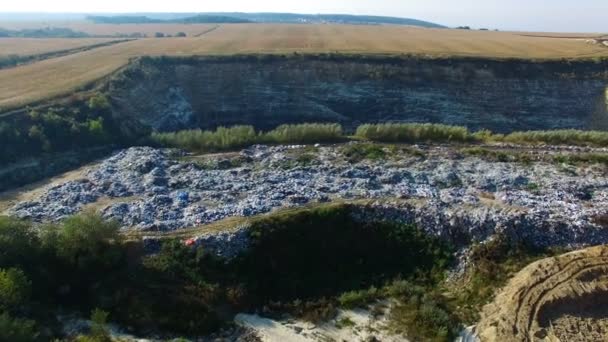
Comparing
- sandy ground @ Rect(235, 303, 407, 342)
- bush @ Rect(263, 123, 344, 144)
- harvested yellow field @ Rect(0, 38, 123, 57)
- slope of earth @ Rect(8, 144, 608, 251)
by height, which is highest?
harvested yellow field @ Rect(0, 38, 123, 57)

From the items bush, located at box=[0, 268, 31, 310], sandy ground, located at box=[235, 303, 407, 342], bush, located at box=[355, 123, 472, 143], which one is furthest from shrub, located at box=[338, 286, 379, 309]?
bush, located at box=[355, 123, 472, 143]

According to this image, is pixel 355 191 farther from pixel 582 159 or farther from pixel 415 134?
pixel 582 159

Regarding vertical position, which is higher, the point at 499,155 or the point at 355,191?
the point at 499,155

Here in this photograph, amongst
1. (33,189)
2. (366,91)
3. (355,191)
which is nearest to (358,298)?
(355,191)

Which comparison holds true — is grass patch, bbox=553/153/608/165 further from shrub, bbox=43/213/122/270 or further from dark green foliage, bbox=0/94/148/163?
dark green foliage, bbox=0/94/148/163

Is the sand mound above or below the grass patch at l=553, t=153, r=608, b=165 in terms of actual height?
below

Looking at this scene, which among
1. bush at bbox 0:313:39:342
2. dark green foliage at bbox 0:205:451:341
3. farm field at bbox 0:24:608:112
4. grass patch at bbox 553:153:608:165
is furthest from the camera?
farm field at bbox 0:24:608:112
